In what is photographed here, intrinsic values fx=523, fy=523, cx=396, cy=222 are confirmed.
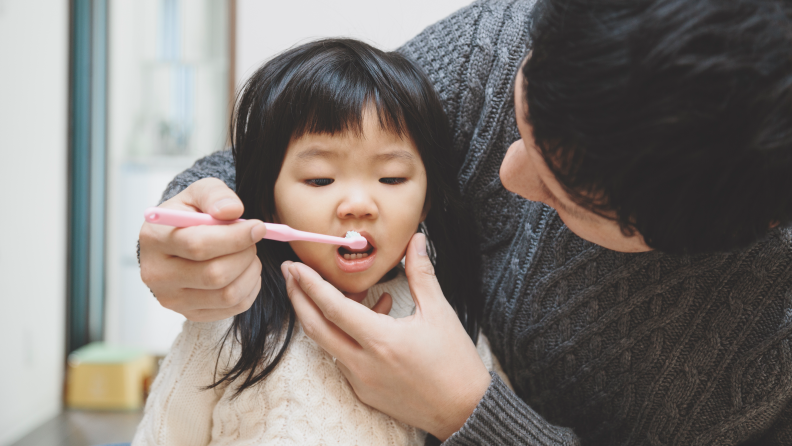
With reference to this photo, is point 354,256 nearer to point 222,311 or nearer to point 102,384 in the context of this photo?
point 222,311

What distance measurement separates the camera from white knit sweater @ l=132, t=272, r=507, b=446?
0.83 m

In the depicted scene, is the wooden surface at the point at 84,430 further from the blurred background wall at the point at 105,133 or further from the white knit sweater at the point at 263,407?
the white knit sweater at the point at 263,407

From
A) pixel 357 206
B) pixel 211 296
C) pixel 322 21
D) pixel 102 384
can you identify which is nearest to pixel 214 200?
pixel 211 296

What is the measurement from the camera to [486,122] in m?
0.99

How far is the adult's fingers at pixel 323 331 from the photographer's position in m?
0.78

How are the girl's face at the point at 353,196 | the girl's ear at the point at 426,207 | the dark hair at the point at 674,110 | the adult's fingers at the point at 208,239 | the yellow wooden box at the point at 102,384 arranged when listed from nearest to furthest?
1. the dark hair at the point at 674,110
2. the adult's fingers at the point at 208,239
3. the girl's face at the point at 353,196
4. the girl's ear at the point at 426,207
5. the yellow wooden box at the point at 102,384

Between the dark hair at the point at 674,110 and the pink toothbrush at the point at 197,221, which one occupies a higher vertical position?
the dark hair at the point at 674,110

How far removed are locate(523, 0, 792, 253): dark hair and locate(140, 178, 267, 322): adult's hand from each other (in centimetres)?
38

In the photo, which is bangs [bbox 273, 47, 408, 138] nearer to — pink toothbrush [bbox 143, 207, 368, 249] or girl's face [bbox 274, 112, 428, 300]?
girl's face [bbox 274, 112, 428, 300]

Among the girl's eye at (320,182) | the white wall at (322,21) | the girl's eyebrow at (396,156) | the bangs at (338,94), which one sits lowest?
the girl's eye at (320,182)

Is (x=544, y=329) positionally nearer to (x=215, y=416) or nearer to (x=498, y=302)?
(x=498, y=302)

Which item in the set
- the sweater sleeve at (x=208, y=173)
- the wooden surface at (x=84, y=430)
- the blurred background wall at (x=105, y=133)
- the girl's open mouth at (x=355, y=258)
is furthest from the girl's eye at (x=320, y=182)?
the wooden surface at (x=84, y=430)

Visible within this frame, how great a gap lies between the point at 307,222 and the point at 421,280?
0.20 meters

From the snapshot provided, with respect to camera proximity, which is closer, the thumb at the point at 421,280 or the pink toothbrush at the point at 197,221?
the pink toothbrush at the point at 197,221
